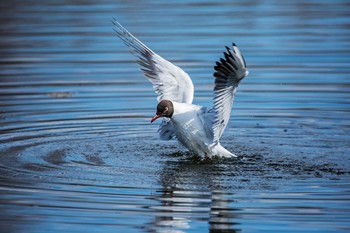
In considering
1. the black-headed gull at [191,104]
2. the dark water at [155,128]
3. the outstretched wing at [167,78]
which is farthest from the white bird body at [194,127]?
the outstretched wing at [167,78]

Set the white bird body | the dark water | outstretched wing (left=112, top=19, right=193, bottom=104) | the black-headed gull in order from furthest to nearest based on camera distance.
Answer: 1. outstretched wing (left=112, top=19, right=193, bottom=104)
2. the white bird body
3. the black-headed gull
4. the dark water

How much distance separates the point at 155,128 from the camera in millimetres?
13375

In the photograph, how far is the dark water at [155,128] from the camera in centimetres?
894

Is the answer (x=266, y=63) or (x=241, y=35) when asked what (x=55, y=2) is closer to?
(x=241, y=35)

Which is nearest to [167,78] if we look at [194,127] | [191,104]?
[191,104]

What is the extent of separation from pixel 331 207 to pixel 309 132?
372 centimetres

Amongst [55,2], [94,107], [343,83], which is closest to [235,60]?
[94,107]

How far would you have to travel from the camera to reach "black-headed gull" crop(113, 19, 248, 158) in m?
10.7

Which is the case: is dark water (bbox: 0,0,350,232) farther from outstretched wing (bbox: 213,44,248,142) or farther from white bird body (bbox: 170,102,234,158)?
outstretched wing (bbox: 213,44,248,142)

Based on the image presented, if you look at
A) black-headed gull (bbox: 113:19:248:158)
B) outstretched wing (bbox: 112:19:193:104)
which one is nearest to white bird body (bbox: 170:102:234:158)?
black-headed gull (bbox: 113:19:248:158)

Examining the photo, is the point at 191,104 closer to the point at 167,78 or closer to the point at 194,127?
the point at 194,127

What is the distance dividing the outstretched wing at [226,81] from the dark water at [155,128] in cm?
51

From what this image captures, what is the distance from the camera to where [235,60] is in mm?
10484

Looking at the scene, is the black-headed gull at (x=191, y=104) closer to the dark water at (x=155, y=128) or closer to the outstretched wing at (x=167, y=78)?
the outstretched wing at (x=167, y=78)
